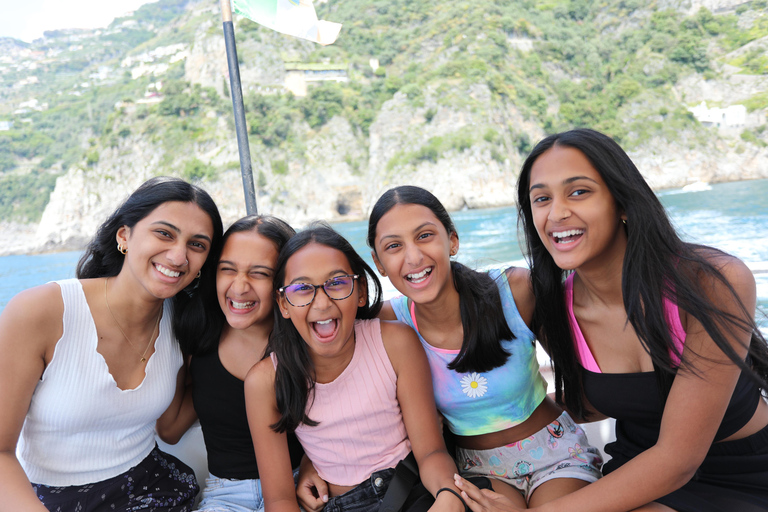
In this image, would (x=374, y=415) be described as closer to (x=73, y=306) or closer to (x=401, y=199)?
(x=401, y=199)

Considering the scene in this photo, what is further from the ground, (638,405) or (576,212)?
(576,212)

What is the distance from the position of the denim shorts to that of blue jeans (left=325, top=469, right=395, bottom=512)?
11.8 inches

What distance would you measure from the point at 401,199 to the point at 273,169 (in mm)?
52267

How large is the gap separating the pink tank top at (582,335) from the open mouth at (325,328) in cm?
69

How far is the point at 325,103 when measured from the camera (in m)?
54.7

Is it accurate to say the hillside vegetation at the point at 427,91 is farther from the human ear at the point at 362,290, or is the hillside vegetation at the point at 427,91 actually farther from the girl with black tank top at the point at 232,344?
the human ear at the point at 362,290

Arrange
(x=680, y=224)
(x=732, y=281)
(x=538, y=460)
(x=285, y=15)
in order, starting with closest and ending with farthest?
(x=732, y=281) < (x=538, y=460) < (x=285, y=15) < (x=680, y=224)

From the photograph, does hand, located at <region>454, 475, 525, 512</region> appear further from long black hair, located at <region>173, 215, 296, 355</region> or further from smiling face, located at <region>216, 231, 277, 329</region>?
long black hair, located at <region>173, 215, 296, 355</region>

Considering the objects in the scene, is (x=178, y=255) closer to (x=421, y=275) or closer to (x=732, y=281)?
(x=421, y=275)

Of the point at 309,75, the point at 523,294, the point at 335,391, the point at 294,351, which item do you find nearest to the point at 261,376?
the point at 294,351

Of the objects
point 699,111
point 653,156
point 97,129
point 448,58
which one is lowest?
point 653,156

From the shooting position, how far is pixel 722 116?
48531mm

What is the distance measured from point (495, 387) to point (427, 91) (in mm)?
53869

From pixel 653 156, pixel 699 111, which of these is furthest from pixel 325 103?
pixel 699 111
